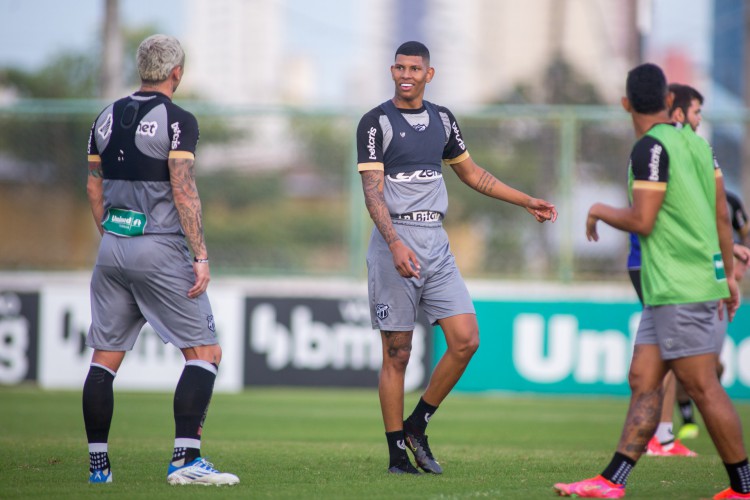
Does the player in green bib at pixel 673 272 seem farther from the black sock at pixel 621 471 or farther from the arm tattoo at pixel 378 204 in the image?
the arm tattoo at pixel 378 204

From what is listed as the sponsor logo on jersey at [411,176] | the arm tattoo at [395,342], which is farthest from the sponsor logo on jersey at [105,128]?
the arm tattoo at [395,342]

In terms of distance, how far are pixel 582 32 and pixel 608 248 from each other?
2987 inches

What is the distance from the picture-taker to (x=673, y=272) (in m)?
5.41

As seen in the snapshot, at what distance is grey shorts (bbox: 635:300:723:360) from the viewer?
5367 millimetres

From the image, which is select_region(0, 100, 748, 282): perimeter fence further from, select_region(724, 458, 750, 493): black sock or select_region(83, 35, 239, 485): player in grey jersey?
select_region(724, 458, 750, 493): black sock

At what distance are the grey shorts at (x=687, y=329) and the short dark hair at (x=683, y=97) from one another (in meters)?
2.46

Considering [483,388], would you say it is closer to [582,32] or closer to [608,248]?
[608,248]

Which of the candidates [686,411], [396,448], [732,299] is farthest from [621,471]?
[686,411]

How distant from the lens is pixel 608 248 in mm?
14344

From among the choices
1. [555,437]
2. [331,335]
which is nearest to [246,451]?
[555,437]

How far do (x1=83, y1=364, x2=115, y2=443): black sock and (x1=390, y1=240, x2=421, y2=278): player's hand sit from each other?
5.64ft

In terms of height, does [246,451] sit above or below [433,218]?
below

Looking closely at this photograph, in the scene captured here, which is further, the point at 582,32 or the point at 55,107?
the point at 582,32

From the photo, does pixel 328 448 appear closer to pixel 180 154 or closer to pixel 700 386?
pixel 180 154
